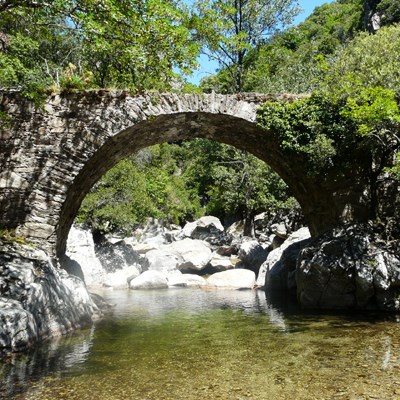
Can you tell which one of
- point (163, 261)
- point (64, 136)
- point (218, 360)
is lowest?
point (218, 360)

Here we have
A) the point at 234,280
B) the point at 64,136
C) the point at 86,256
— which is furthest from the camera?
the point at 86,256

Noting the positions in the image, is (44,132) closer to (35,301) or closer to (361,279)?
(35,301)

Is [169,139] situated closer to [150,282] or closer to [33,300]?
[150,282]

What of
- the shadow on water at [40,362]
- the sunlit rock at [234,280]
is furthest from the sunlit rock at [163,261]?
the shadow on water at [40,362]

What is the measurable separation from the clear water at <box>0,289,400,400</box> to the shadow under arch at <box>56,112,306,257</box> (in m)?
3.43

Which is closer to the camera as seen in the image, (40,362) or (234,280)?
(40,362)

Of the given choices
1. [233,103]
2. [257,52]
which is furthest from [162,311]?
[257,52]

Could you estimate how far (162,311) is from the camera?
35.8 feet

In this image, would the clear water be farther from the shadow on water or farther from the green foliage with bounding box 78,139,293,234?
the green foliage with bounding box 78,139,293,234

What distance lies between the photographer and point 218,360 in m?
6.26

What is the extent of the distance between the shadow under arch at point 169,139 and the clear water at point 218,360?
3.43 meters

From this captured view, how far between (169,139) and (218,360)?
26.3 ft

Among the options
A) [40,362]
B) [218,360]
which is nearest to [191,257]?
[218,360]

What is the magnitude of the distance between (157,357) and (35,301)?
2.71 m
